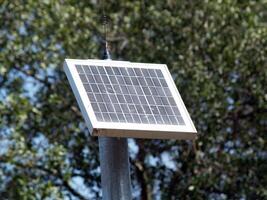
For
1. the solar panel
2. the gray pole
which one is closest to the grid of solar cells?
the solar panel

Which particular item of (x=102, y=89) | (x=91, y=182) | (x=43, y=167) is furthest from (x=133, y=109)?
(x=91, y=182)

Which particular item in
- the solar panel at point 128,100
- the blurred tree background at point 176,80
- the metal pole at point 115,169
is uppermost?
the blurred tree background at point 176,80

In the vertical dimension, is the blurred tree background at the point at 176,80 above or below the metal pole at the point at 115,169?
above

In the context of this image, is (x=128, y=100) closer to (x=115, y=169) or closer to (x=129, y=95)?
(x=129, y=95)

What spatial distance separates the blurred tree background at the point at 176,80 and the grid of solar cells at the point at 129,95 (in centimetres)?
647

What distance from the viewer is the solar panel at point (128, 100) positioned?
4.40 metres

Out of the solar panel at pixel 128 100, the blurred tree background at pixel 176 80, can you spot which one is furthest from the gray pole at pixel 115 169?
the blurred tree background at pixel 176 80

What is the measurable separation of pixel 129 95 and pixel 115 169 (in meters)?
0.49

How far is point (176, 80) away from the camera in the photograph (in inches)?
463

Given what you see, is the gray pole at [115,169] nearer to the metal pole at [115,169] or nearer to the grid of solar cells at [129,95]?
the metal pole at [115,169]

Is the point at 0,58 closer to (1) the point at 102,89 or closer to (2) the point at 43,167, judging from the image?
(2) the point at 43,167

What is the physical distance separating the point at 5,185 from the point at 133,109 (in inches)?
270

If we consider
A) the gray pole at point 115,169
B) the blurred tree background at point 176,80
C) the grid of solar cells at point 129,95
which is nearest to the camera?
the gray pole at point 115,169

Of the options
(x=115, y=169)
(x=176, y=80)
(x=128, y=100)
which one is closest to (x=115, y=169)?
(x=115, y=169)
